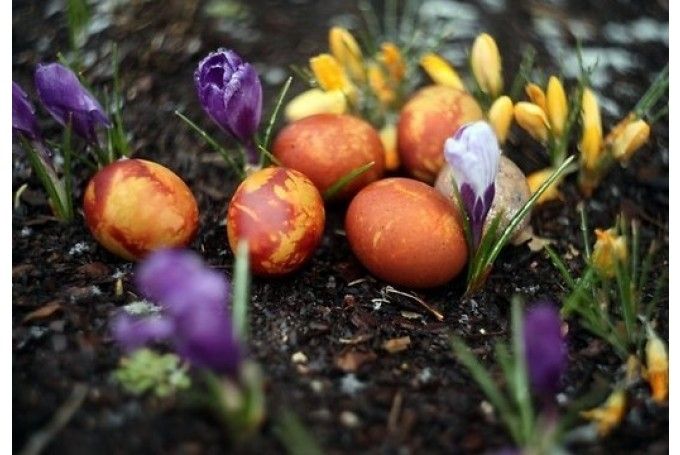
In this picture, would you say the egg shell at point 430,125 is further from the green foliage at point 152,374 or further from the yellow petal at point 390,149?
the green foliage at point 152,374

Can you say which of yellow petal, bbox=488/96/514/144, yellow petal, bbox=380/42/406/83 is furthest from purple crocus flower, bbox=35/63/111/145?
yellow petal, bbox=488/96/514/144

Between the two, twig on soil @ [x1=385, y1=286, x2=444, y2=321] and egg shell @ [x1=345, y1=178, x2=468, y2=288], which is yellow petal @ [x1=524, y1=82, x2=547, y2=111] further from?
twig on soil @ [x1=385, y1=286, x2=444, y2=321]

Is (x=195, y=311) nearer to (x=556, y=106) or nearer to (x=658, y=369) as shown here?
(x=658, y=369)

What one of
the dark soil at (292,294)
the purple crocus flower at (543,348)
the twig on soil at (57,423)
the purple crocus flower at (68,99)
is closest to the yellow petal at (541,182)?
the dark soil at (292,294)

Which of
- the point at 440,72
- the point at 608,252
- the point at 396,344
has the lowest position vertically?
→ the point at 396,344

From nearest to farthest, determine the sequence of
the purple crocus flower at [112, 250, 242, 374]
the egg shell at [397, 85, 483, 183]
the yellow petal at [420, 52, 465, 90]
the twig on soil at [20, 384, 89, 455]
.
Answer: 1. the purple crocus flower at [112, 250, 242, 374]
2. the twig on soil at [20, 384, 89, 455]
3. the egg shell at [397, 85, 483, 183]
4. the yellow petal at [420, 52, 465, 90]

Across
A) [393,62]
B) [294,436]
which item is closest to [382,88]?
[393,62]

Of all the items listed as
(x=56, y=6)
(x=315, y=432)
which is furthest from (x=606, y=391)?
(x=56, y=6)
